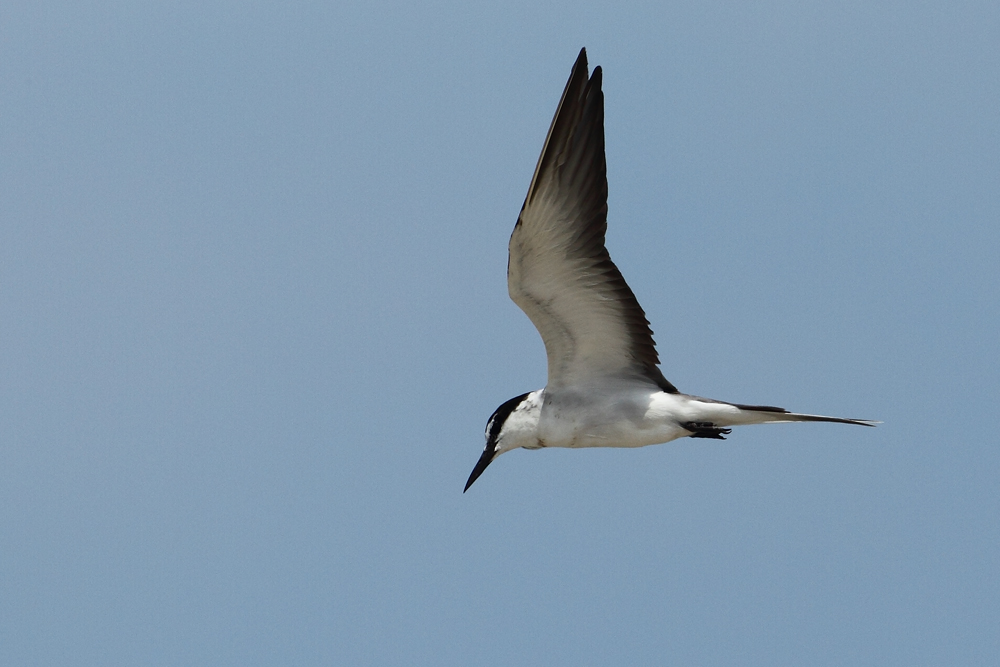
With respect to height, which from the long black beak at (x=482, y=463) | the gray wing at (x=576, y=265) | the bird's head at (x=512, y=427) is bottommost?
the long black beak at (x=482, y=463)

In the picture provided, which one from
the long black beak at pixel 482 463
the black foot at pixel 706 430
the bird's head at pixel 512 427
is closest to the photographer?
the black foot at pixel 706 430

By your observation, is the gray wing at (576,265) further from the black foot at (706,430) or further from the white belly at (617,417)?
the black foot at (706,430)

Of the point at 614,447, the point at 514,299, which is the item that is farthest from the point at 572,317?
the point at 614,447

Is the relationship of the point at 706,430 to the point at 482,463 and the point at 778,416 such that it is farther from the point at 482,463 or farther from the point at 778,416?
the point at 482,463

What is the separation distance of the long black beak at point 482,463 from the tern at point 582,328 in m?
0.01

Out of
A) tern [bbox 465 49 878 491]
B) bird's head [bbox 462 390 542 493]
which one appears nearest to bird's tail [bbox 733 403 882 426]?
tern [bbox 465 49 878 491]

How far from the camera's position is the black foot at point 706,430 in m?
10.6

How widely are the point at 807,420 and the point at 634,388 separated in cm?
171

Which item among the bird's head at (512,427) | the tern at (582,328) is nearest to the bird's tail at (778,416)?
the tern at (582,328)

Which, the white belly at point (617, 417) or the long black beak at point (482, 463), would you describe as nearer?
the white belly at point (617, 417)

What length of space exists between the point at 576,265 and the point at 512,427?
1902mm

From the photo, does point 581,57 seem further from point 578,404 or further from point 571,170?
point 578,404

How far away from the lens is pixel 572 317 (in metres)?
10.9

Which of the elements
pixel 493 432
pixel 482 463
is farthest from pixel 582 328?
pixel 482 463
